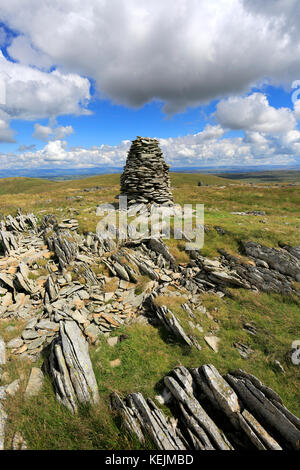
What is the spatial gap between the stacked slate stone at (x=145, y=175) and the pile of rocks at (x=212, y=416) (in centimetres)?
2419

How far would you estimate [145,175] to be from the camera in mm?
29375

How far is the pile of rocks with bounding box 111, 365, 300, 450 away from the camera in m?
6.38

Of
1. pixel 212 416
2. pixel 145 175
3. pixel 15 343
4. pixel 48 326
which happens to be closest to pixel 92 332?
pixel 48 326

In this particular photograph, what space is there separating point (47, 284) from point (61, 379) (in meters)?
7.80

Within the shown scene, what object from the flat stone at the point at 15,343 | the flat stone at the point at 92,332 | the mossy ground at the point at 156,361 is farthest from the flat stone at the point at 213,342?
the flat stone at the point at 15,343

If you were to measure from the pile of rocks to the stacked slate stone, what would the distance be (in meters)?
24.2

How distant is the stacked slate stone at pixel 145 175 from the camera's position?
97.0 ft

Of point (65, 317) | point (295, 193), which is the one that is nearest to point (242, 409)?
point (65, 317)

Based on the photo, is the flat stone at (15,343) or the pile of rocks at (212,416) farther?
the flat stone at (15,343)

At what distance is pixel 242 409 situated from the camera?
746 cm

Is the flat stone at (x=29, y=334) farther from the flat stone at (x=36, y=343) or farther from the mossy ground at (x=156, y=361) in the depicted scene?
the mossy ground at (x=156, y=361)

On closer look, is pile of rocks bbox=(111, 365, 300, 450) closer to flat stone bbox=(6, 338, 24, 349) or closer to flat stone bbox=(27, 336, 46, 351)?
flat stone bbox=(27, 336, 46, 351)
